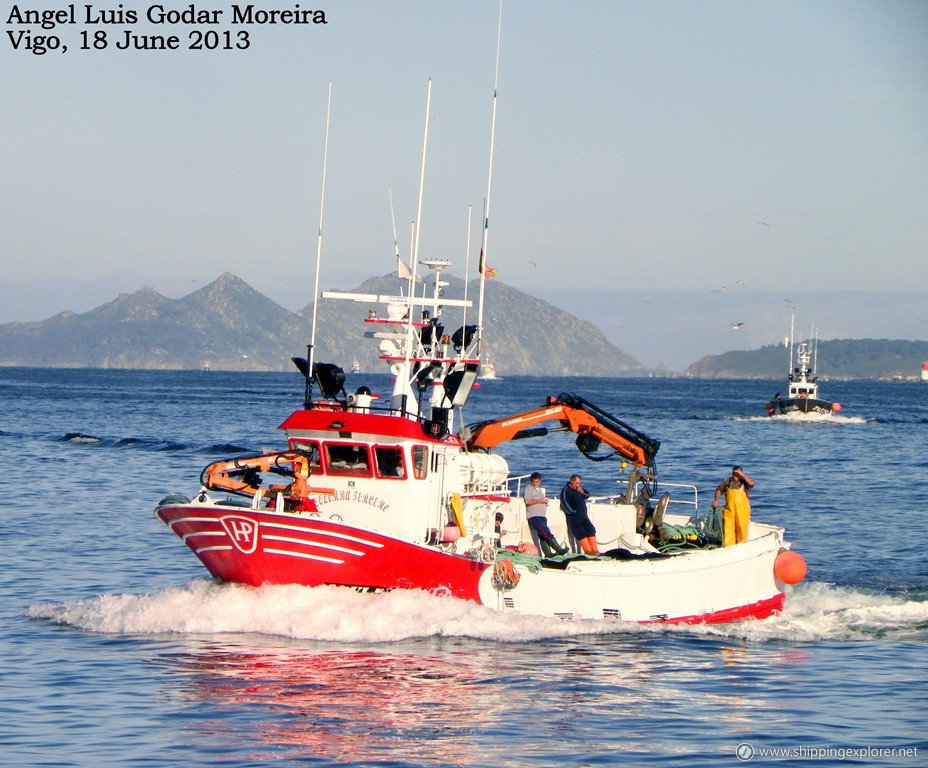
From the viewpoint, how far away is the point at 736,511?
74.7ft

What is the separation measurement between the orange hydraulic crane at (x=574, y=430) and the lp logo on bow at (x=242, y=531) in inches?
185

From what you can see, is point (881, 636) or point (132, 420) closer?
point (881, 636)

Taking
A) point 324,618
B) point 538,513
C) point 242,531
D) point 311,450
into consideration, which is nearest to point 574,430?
point 538,513

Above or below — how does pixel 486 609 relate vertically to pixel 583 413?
Result: below

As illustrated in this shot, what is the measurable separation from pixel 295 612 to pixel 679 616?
604 cm

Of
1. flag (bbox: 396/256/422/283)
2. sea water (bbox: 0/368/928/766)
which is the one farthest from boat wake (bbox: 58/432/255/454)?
flag (bbox: 396/256/422/283)

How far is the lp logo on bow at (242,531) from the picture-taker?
19.6 meters

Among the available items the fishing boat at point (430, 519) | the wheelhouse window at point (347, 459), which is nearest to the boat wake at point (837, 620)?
the fishing boat at point (430, 519)

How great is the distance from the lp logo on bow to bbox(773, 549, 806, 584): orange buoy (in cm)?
889

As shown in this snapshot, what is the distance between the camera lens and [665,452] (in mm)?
63281

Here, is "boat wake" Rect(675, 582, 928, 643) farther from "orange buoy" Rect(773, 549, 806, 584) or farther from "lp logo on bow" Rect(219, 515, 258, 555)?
"lp logo on bow" Rect(219, 515, 258, 555)

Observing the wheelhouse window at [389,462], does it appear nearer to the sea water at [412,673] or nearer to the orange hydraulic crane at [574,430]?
the sea water at [412,673]

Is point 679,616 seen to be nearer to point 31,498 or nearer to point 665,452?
point 31,498

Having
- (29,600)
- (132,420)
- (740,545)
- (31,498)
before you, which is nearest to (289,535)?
(29,600)
